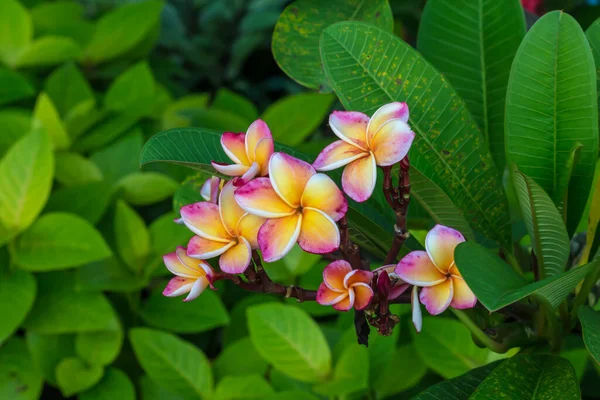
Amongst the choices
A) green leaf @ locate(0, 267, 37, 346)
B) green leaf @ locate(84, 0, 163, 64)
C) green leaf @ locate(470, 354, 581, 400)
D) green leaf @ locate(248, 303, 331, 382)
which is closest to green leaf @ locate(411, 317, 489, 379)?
green leaf @ locate(248, 303, 331, 382)

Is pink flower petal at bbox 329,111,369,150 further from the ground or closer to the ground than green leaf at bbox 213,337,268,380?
further from the ground

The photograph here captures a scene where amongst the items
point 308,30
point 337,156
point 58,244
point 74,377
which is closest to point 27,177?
point 58,244

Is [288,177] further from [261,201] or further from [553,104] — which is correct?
[553,104]

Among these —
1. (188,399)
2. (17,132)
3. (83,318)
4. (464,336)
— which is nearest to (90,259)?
(83,318)

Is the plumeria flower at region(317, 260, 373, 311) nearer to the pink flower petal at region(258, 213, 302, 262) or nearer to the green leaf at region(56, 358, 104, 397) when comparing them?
the pink flower petal at region(258, 213, 302, 262)

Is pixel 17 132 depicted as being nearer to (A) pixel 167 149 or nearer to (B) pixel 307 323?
(B) pixel 307 323
